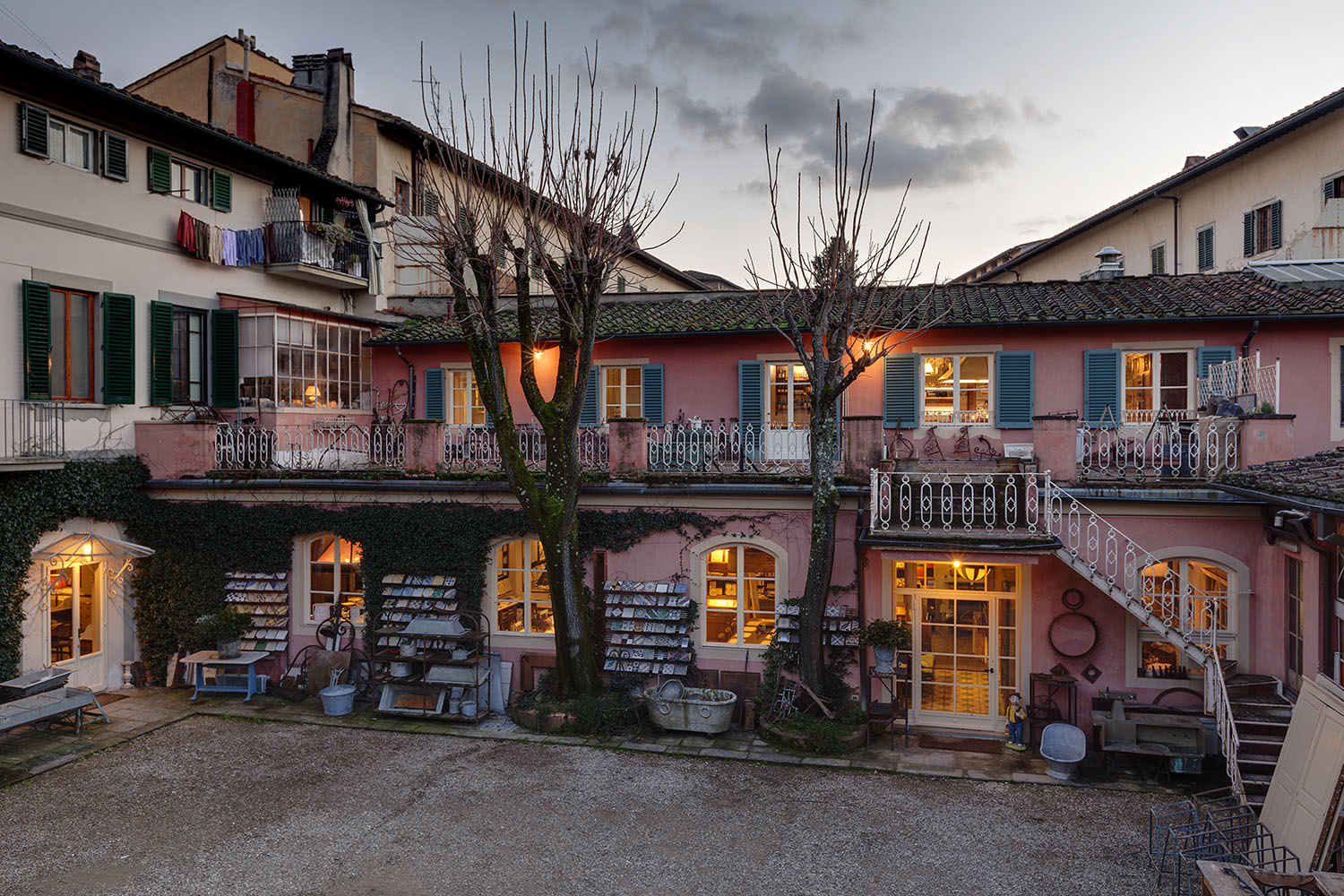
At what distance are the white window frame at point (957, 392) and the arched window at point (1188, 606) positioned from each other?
411 cm

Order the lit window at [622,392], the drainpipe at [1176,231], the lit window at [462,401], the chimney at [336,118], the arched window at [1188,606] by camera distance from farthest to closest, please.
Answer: the drainpipe at [1176,231]
the chimney at [336,118]
the lit window at [462,401]
the lit window at [622,392]
the arched window at [1188,606]

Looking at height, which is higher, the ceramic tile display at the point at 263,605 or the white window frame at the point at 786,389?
the white window frame at the point at 786,389

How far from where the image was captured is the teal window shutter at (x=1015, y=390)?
1477 centimetres

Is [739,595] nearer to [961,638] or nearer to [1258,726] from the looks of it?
[961,638]

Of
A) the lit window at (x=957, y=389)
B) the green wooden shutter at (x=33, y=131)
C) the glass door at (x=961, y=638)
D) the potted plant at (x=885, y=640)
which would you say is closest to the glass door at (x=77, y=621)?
the green wooden shutter at (x=33, y=131)

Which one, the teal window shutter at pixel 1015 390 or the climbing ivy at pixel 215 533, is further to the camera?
the teal window shutter at pixel 1015 390

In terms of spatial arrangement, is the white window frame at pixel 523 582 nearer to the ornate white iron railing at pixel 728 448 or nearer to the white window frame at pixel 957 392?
the ornate white iron railing at pixel 728 448

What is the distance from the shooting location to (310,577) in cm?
1438

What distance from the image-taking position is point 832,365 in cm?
1151

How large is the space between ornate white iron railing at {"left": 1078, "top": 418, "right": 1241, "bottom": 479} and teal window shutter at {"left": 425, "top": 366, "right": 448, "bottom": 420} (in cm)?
1170

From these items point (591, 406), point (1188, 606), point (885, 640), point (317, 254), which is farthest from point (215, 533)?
point (1188, 606)

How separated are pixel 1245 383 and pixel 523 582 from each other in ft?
37.1

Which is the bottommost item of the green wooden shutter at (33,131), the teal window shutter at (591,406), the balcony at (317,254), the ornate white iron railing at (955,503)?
the ornate white iron railing at (955,503)

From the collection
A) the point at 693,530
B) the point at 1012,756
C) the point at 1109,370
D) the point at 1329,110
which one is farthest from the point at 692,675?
the point at 1329,110
